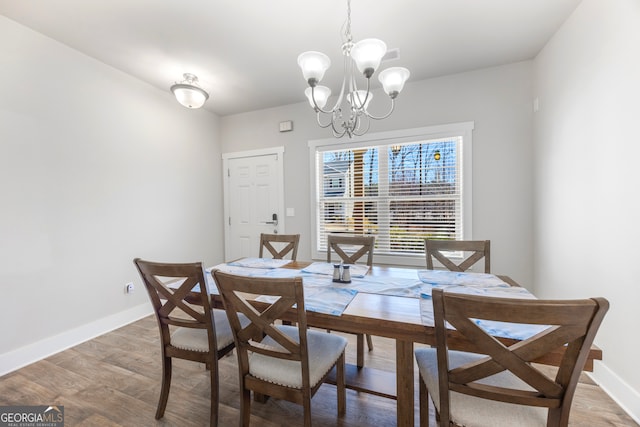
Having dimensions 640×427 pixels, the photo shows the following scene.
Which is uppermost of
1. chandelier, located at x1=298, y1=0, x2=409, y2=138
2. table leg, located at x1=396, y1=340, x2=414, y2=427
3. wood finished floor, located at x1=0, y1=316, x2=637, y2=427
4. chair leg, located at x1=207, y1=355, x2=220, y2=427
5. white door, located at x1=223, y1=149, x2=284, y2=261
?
chandelier, located at x1=298, y1=0, x2=409, y2=138

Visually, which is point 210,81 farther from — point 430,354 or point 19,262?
point 430,354

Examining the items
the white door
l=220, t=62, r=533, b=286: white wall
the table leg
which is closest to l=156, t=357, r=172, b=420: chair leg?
the table leg

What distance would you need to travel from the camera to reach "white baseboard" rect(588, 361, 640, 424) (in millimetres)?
1509

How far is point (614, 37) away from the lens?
5.40ft

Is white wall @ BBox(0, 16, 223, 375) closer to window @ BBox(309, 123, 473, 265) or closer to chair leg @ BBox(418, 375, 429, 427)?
window @ BBox(309, 123, 473, 265)

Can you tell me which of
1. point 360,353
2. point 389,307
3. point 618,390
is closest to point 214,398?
point 360,353

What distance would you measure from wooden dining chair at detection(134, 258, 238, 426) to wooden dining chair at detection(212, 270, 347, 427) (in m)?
0.22

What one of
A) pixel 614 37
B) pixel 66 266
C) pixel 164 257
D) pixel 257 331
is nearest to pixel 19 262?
pixel 66 266

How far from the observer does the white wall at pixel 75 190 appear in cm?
207

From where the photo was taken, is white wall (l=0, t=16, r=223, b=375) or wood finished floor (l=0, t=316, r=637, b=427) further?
white wall (l=0, t=16, r=223, b=375)

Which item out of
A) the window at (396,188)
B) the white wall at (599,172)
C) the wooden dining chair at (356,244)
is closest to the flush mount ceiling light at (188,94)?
the window at (396,188)

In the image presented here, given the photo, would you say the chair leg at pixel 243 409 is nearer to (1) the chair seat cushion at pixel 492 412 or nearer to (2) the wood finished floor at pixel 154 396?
(2) the wood finished floor at pixel 154 396

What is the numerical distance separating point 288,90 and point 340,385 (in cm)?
314

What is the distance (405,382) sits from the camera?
1.18 metres
